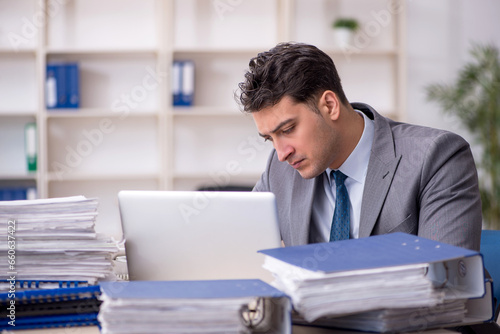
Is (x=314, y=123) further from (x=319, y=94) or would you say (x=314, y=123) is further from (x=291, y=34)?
(x=291, y=34)

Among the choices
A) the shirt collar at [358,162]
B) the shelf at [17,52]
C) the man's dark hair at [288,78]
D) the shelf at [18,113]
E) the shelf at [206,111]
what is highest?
the shelf at [17,52]

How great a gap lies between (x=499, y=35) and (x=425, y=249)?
12.8ft

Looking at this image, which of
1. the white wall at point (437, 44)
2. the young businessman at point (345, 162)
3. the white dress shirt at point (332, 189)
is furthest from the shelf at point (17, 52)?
the white dress shirt at point (332, 189)

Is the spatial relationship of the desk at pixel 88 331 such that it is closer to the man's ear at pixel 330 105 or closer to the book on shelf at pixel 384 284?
the book on shelf at pixel 384 284

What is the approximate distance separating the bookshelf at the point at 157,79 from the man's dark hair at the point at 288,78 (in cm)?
234

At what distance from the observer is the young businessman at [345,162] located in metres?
1.45

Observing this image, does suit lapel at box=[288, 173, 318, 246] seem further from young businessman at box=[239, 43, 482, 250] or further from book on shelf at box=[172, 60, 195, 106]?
book on shelf at box=[172, 60, 195, 106]

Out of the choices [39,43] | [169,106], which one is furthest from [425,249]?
[39,43]

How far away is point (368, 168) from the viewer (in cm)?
154

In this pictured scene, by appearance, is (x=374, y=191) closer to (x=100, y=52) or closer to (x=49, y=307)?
(x=49, y=307)

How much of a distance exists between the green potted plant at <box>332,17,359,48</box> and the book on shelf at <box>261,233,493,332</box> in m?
3.27

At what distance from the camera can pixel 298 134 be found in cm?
155

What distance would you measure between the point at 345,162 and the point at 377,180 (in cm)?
17

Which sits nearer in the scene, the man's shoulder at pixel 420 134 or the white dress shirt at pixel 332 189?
the man's shoulder at pixel 420 134
